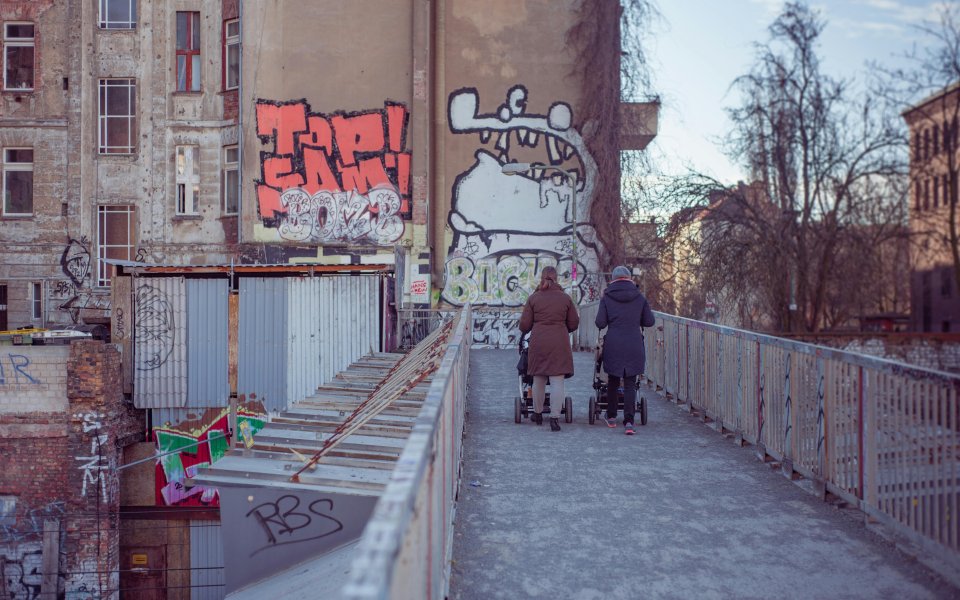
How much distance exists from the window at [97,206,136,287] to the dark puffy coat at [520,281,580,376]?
20980mm

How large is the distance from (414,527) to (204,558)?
16.7 metres

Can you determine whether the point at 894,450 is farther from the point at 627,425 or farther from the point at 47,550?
the point at 47,550

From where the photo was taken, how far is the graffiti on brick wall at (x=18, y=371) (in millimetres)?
16484

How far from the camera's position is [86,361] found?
1661cm

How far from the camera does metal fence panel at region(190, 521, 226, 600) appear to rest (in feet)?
57.7

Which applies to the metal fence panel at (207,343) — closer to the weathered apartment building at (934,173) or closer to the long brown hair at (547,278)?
the long brown hair at (547,278)

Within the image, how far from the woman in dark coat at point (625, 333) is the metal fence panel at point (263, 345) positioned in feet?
A: 34.0

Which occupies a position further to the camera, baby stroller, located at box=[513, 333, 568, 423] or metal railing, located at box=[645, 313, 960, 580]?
baby stroller, located at box=[513, 333, 568, 423]

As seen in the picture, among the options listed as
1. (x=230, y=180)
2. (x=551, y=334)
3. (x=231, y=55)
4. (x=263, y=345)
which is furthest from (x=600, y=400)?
(x=231, y=55)

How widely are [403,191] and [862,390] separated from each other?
2198 centimetres

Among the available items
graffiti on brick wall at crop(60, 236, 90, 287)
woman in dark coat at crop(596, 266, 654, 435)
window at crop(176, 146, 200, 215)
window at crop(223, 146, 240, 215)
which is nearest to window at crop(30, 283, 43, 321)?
graffiti on brick wall at crop(60, 236, 90, 287)

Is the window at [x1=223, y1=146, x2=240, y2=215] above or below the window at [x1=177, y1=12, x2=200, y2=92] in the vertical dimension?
below

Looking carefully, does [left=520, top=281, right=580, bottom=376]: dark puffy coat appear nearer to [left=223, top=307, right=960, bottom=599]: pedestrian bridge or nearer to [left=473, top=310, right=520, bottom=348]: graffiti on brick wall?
[left=223, top=307, right=960, bottom=599]: pedestrian bridge

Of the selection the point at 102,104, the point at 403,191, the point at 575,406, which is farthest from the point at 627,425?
the point at 102,104
